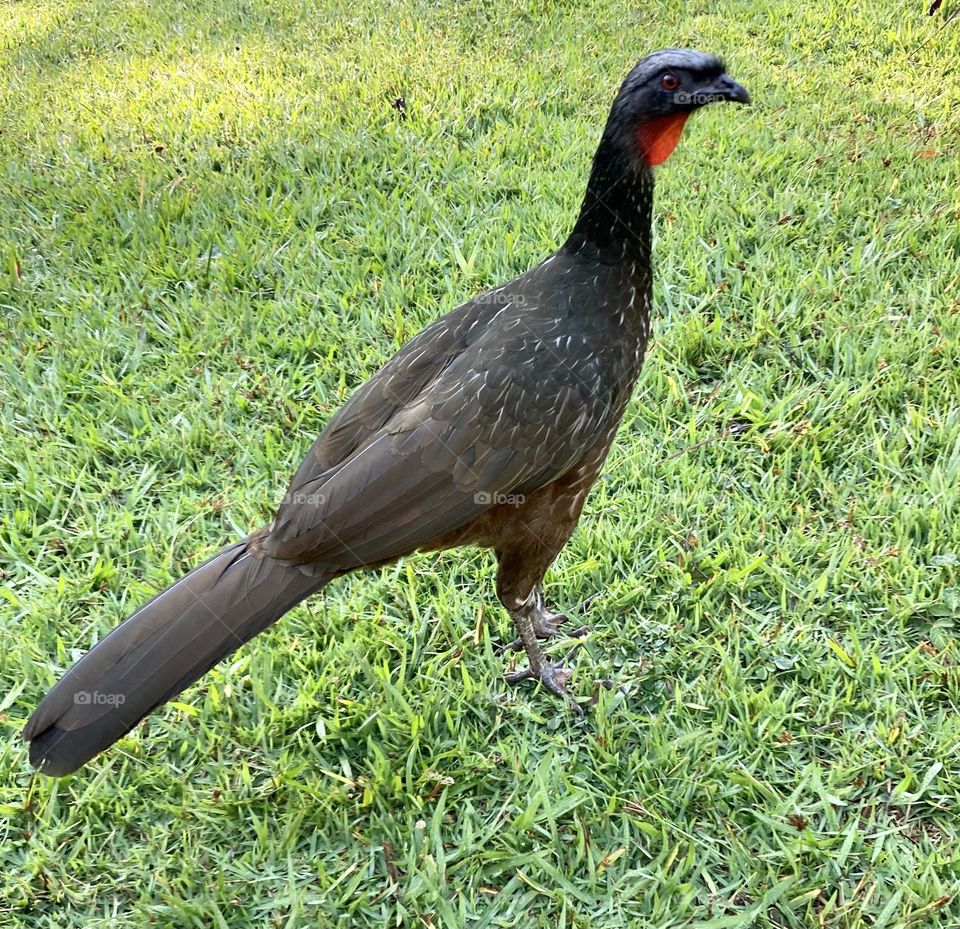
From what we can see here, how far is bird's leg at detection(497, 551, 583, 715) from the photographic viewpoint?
2.62 metres

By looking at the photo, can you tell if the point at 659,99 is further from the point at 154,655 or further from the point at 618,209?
the point at 154,655

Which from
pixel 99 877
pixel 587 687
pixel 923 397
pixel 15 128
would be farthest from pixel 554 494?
pixel 15 128

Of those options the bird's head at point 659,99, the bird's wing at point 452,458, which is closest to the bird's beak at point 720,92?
the bird's head at point 659,99

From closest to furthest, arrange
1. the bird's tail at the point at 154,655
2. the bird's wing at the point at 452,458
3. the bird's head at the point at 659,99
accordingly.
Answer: the bird's tail at the point at 154,655 → the bird's wing at the point at 452,458 → the bird's head at the point at 659,99

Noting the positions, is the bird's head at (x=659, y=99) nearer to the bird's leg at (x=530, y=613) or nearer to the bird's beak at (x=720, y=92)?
the bird's beak at (x=720, y=92)

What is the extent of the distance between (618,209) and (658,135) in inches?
10.5

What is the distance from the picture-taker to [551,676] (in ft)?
9.42

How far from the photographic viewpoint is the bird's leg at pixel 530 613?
262 cm

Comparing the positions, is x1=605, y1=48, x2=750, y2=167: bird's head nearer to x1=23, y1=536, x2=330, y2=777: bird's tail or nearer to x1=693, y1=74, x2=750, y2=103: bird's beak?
x1=693, y1=74, x2=750, y2=103: bird's beak

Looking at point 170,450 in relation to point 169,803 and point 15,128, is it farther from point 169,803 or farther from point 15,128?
point 15,128

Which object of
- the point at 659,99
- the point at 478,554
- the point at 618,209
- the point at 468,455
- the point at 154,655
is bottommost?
the point at 478,554

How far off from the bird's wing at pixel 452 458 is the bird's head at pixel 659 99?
0.72 m

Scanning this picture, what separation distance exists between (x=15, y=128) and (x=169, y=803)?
223 inches

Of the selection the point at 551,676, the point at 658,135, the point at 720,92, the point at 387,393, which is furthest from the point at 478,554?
the point at 720,92
